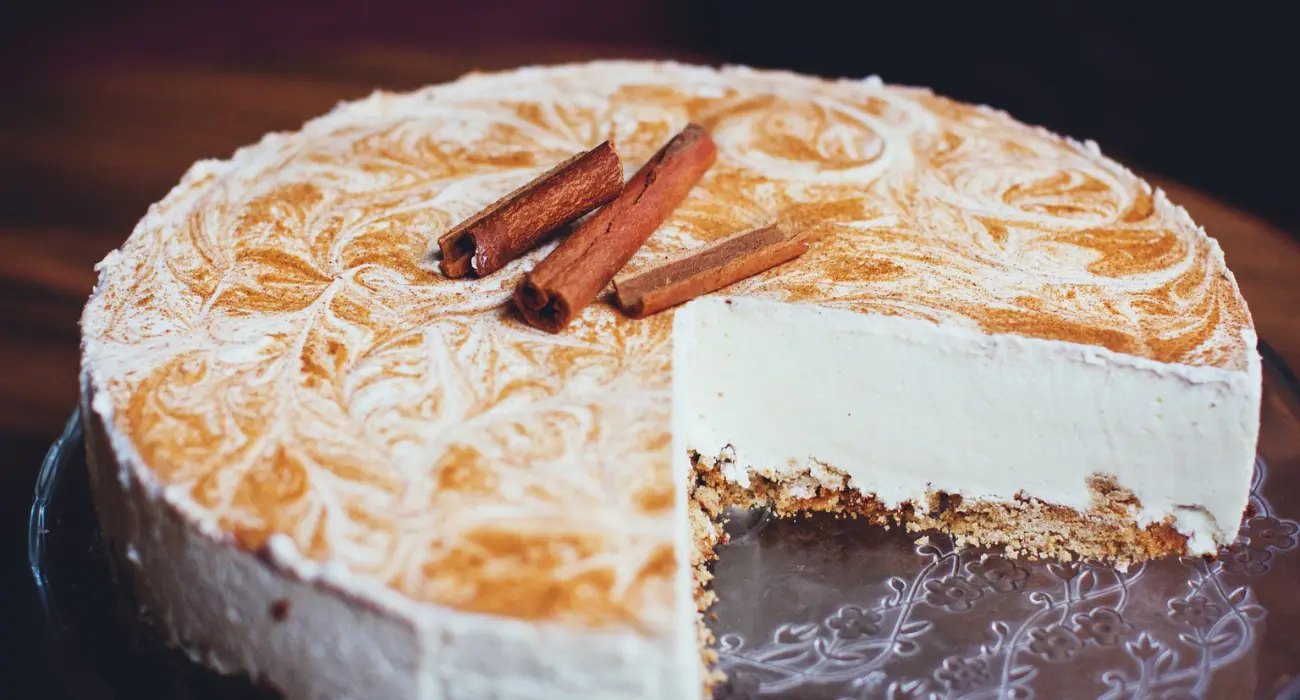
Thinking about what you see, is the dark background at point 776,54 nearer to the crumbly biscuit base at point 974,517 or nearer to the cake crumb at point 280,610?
the cake crumb at point 280,610

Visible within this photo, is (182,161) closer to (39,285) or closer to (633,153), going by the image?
(39,285)

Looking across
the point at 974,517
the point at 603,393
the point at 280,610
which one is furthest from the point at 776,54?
the point at 280,610

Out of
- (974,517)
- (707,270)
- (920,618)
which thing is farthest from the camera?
(974,517)

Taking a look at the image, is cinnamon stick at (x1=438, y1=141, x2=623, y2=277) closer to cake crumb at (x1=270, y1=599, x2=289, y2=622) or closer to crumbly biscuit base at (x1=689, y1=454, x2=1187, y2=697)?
crumbly biscuit base at (x1=689, y1=454, x2=1187, y2=697)

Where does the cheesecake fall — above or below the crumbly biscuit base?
above

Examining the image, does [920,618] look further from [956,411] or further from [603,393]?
[603,393]

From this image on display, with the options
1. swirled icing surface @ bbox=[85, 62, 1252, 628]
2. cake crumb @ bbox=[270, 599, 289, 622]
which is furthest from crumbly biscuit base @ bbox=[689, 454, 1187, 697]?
cake crumb @ bbox=[270, 599, 289, 622]

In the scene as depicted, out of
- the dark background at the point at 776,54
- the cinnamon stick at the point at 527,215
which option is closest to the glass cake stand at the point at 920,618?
the cinnamon stick at the point at 527,215
